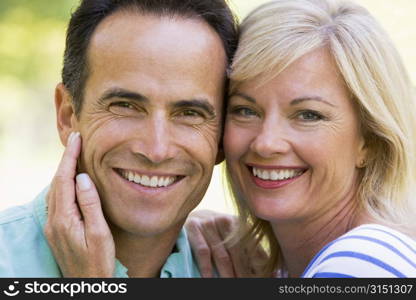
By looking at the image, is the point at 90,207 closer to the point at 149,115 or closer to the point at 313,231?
the point at 149,115

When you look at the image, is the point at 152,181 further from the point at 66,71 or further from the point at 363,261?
the point at 363,261

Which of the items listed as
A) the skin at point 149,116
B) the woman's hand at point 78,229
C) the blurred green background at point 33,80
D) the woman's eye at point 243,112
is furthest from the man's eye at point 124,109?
the blurred green background at point 33,80

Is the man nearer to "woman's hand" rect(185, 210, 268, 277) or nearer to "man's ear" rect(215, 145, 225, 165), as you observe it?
"man's ear" rect(215, 145, 225, 165)

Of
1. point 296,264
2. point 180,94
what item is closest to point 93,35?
point 180,94

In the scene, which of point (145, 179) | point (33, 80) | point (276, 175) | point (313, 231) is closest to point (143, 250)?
point (145, 179)

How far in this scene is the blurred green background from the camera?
34.5 ft

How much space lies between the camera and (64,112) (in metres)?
3.53

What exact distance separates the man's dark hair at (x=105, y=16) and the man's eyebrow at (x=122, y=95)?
0.17 metres

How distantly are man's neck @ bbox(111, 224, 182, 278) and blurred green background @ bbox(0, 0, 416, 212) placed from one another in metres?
6.45

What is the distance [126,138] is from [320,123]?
851 millimetres

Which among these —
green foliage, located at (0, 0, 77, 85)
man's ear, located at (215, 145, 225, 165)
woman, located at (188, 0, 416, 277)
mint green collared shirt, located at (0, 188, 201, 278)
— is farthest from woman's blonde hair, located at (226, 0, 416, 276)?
green foliage, located at (0, 0, 77, 85)

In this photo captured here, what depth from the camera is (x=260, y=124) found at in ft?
10.9

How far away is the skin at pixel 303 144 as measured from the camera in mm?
3260

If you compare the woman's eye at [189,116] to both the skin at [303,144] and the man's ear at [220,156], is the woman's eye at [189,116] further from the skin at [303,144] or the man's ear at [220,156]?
the man's ear at [220,156]
